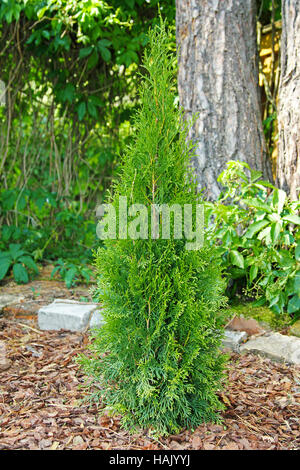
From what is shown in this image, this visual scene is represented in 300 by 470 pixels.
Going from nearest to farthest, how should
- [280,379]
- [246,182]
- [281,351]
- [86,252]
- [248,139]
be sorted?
[280,379] < [281,351] < [246,182] < [248,139] < [86,252]

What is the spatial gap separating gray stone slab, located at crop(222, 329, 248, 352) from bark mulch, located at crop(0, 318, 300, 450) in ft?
0.33

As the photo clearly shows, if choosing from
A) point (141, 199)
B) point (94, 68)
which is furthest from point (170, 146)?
point (94, 68)

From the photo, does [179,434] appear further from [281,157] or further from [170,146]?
[281,157]

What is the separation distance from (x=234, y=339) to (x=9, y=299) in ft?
6.91

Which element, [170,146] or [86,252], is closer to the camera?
[170,146]

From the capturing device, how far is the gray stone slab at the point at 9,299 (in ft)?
13.1

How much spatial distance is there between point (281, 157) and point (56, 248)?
10.3 feet

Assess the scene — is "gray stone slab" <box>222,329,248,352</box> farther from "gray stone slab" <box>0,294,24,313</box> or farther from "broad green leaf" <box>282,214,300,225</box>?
"gray stone slab" <box>0,294,24,313</box>

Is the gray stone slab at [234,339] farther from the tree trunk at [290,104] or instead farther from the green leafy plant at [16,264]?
the green leafy plant at [16,264]

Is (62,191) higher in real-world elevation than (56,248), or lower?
higher

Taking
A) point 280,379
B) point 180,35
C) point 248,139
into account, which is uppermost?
point 180,35

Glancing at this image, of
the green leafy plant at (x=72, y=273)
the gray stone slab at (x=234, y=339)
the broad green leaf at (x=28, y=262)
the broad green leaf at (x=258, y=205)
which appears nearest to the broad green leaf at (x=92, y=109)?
the green leafy plant at (x=72, y=273)

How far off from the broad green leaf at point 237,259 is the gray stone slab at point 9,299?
2011mm

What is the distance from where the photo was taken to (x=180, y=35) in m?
3.80
